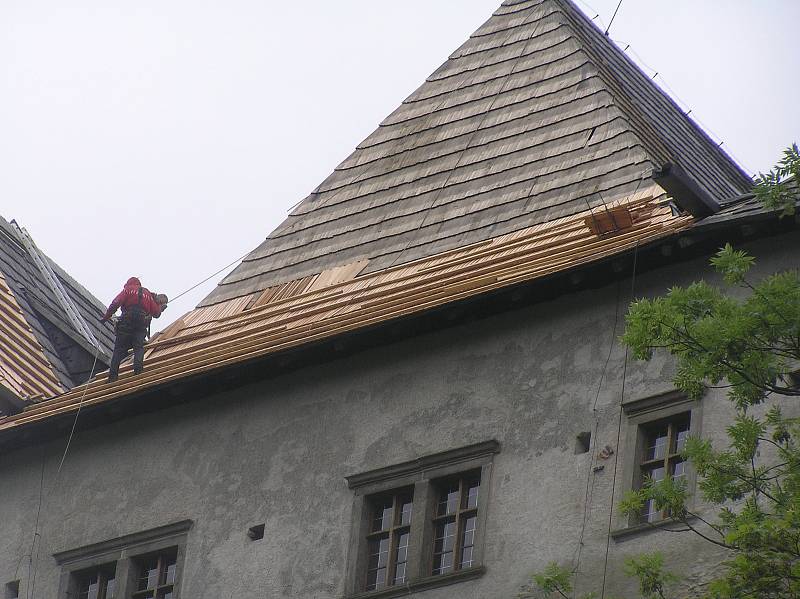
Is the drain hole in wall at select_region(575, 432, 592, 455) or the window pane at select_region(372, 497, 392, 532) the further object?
the window pane at select_region(372, 497, 392, 532)

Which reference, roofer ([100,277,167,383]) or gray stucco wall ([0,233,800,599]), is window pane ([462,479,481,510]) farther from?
roofer ([100,277,167,383])

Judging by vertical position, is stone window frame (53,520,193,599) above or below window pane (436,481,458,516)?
below

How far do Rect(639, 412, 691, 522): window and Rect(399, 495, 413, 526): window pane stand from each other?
8.43ft

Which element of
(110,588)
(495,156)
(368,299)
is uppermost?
(495,156)

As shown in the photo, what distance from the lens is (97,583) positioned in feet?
69.8

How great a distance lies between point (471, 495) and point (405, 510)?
0.76 metres

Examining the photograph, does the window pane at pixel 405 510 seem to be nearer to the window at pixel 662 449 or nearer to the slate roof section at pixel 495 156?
the window at pixel 662 449

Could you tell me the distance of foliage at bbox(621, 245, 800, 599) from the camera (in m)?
13.7

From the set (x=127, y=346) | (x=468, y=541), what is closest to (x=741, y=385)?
(x=468, y=541)

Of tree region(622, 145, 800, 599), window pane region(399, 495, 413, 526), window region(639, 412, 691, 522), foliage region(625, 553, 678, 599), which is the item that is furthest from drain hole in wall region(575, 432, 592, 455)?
foliage region(625, 553, 678, 599)

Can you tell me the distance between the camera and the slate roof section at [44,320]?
969 inches

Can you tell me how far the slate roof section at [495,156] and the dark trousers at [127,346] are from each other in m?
1.63

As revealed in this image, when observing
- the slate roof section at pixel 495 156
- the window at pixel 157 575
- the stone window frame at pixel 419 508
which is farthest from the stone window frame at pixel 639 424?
the window at pixel 157 575

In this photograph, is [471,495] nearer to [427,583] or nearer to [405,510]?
[405,510]
